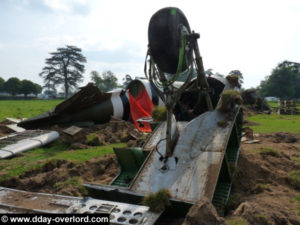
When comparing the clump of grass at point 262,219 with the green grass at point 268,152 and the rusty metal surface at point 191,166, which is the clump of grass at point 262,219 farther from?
the green grass at point 268,152

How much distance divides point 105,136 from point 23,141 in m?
2.67

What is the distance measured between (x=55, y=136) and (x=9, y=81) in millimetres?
67541

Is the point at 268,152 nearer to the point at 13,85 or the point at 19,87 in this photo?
the point at 19,87

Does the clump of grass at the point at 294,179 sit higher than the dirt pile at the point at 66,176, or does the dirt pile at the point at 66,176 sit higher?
the clump of grass at the point at 294,179

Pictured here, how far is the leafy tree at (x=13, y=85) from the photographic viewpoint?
63.2 m

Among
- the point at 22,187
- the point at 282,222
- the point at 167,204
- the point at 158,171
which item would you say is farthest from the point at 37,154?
the point at 282,222

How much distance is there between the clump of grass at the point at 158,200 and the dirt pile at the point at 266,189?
0.89 metres

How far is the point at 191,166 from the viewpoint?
12.5ft

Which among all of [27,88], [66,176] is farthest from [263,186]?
[27,88]

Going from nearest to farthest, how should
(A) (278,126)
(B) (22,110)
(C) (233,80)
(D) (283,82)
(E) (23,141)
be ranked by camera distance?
1. (C) (233,80)
2. (E) (23,141)
3. (A) (278,126)
4. (B) (22,110)
5. (D) (283,82)

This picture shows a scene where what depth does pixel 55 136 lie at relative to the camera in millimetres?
8938

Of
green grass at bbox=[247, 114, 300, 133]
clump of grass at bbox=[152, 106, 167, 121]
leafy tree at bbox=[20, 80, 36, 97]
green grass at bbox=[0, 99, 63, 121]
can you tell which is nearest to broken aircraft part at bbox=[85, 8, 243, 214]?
clump of grass at bbox=[152, 106, 167, 121]

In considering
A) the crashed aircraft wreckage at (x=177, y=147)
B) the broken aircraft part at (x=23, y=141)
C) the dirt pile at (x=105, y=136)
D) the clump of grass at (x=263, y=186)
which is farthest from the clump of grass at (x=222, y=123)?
the broken aircraft part at (x=23, y=141)

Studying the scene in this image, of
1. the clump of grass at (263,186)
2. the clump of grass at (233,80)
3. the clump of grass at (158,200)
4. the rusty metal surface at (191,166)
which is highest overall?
the clump of grass at (233,80)
